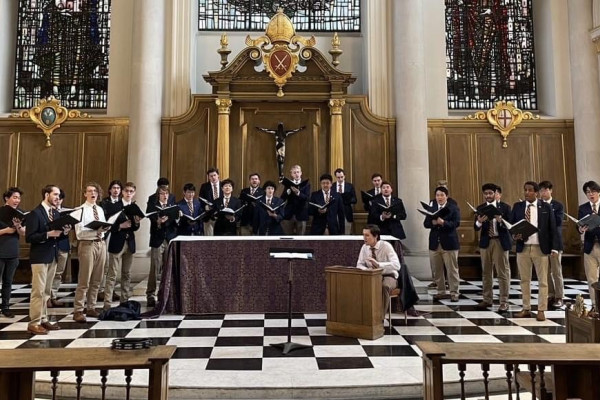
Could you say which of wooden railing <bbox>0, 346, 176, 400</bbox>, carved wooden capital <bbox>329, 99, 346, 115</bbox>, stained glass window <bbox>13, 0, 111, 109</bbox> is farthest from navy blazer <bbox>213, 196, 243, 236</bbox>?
wooden railing <bbox>0, 346, 176, 400</bbox>

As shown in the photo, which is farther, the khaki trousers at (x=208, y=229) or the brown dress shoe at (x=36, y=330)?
the khaki trousers at (x=208, y=229)

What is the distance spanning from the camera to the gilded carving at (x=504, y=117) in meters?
11.1

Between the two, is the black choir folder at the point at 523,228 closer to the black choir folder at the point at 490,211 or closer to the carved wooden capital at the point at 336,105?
the black choir folder at the point at 490,211

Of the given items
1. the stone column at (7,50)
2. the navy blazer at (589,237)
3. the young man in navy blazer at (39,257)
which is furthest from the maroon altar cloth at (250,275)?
the stone column at (7,50)

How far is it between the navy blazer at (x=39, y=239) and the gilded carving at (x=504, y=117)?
923cm

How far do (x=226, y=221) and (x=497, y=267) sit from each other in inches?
169

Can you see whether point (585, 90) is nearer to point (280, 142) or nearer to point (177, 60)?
point (280, 142)

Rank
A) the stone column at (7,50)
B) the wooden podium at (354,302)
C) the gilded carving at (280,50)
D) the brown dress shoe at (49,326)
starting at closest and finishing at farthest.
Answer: the wooden podium at (354,302) < the brown dress shoe at (49,326) < the gilded carving at (280,50) < the stone column at (7,50)

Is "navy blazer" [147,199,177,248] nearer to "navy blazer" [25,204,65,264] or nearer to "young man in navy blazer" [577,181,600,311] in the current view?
"navy blazer" [25,204,65,264]

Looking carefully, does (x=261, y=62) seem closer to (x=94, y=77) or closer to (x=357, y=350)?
(x=94, y=77)

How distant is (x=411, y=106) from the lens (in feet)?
34.0

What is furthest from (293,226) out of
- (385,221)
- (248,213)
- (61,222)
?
(61,222)

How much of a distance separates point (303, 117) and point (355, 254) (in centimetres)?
485

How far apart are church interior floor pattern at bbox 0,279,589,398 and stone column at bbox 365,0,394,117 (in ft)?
16.5
